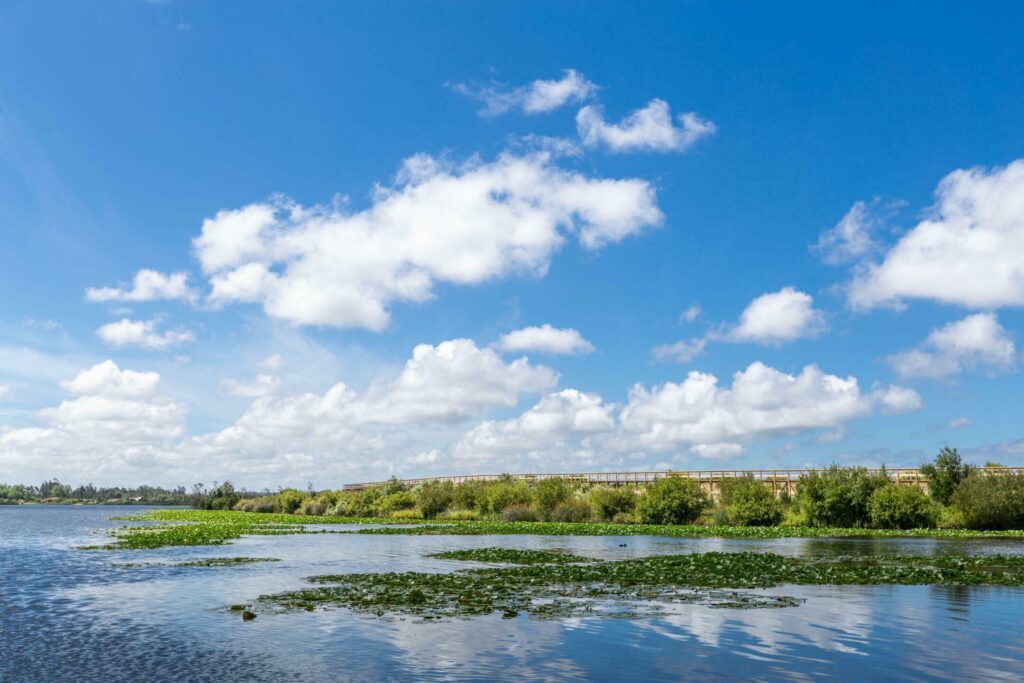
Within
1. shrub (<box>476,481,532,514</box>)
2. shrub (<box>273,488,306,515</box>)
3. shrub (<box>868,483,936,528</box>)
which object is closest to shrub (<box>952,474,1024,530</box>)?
shrub (<box>868,483,936,528</box>)

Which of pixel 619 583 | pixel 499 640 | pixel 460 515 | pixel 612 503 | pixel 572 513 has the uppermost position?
pixel 612 503

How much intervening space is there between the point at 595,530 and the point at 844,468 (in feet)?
94.7

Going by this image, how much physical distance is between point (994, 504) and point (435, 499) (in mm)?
70875

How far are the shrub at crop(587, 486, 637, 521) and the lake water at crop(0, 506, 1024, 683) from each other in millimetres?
62041

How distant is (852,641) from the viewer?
2070 cm

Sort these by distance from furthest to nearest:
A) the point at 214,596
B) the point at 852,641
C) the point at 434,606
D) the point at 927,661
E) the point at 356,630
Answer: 1. the point at 214,596
2. the point at 434,606
3. the point at 356,630
4. the point at 852,641
5. the point at 927,661

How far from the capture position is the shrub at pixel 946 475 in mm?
81750

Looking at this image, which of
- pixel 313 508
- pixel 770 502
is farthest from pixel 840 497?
pixel 313 508

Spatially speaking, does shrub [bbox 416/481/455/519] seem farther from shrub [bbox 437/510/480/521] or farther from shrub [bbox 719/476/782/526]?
shrub [bbox 719/476/782/526]

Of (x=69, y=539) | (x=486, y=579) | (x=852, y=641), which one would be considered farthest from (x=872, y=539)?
(x=69, y=539)

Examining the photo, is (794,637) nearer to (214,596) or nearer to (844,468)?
(214,596)

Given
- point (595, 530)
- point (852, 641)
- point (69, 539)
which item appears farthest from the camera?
point (595, 530)

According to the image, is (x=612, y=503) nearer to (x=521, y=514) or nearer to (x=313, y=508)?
(x=521, y=514)

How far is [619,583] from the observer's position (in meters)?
32.0
